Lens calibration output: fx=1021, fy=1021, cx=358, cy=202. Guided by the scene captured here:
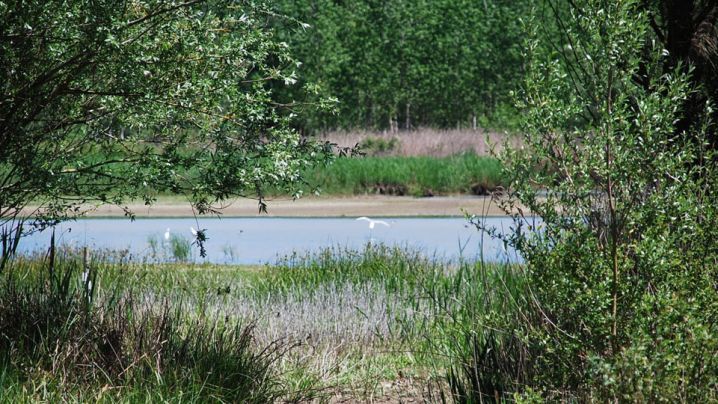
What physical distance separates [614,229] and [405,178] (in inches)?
823

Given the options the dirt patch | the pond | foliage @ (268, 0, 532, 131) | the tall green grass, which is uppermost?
foliage @ (268, 0, 532, 131)

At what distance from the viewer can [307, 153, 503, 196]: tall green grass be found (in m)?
24.9

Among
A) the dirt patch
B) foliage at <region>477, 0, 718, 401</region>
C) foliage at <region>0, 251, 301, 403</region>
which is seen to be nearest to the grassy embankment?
foliage at <region>0, 251, 301, 403</region>

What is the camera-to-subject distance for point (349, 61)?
39.4 metres

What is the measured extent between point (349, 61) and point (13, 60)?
34.1m

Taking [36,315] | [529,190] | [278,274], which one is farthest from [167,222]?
[529,190]

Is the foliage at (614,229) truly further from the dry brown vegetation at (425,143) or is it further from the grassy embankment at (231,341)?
the dry brown vegetation at (425,143)

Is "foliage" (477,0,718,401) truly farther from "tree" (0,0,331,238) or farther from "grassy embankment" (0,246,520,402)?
"tree" (0,0,331,238)

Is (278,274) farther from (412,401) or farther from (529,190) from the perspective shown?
(529,190)

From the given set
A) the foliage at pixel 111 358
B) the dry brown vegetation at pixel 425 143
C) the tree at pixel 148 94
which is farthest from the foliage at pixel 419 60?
the foliage at pixel 111 358

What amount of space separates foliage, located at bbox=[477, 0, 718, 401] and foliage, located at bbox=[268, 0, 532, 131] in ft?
106

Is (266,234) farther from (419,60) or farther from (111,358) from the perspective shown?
(419,60)

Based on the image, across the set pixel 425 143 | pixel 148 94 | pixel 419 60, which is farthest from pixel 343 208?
pixel 148 94

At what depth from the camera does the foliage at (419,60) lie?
125ft
